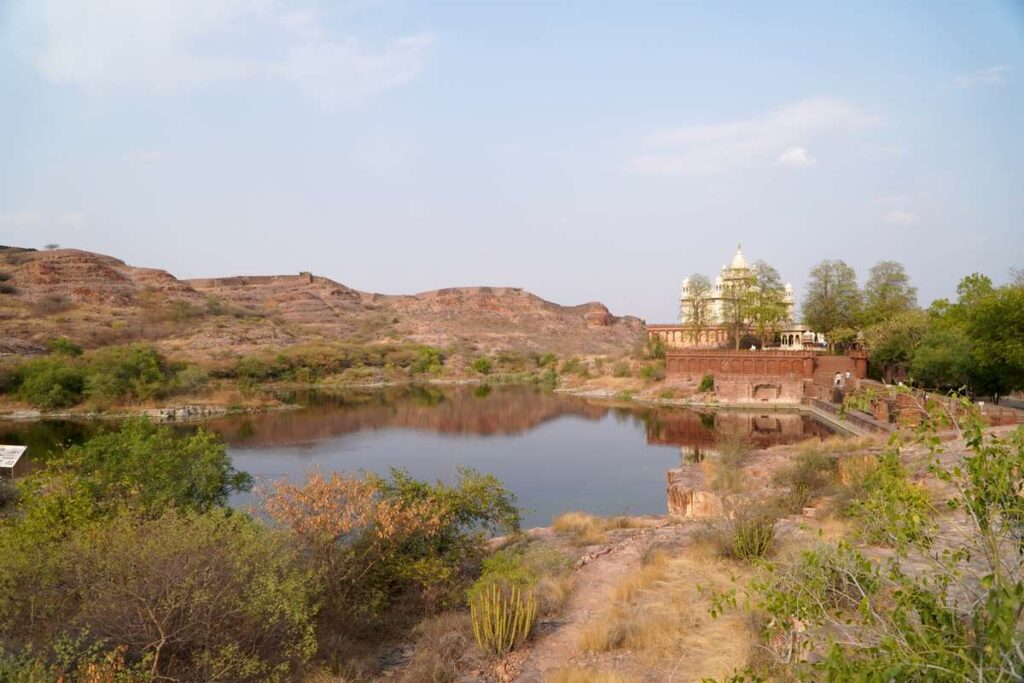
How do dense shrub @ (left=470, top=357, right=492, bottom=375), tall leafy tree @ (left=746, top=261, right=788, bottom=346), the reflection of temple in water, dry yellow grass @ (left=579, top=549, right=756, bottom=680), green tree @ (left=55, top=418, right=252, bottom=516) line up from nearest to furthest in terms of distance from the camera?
dry yellow grass @ (left=579, top=549, right=756, bottom=680)
green tree @ (left=55, top=418, right=252, bottom=516)
the reflection of temple in water
tall leafy tree @ (left=746, top=261, right=788, bottom=346)
dense shrub @ (left=470, top=357, right=492, bottom=375)

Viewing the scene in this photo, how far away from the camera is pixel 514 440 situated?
99.2 ft

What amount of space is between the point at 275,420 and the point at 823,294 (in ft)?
123

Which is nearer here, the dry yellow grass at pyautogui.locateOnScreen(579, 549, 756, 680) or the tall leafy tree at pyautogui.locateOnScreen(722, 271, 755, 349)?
the dry yellow grass at pyautogui.locateOnScreen(579, 549, 756, 680)

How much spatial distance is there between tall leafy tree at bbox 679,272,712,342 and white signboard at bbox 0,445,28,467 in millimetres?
46189

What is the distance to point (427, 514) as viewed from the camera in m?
9.05

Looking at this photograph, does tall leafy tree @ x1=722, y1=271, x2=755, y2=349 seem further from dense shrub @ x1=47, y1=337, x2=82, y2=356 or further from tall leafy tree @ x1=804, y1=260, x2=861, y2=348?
dense shrub @ x1=47, y1=337, x2=82, y2=356

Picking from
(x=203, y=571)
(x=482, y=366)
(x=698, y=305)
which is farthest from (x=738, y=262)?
(x=203, y=571)

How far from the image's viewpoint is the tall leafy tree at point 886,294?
41.8 metres

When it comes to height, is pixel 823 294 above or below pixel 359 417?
above

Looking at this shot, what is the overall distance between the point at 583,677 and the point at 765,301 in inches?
1725

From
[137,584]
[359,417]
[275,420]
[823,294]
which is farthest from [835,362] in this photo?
[137,584]

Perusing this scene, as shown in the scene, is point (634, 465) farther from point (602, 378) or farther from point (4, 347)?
point (4, 347)

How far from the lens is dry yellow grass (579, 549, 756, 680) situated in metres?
6.16

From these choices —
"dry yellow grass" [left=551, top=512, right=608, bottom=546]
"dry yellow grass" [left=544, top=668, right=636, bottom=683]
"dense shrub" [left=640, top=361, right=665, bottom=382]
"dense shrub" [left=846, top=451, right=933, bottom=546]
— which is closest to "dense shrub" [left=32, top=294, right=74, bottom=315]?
"dense shrub" [left=640, top=361, right=665, bottom=382]
